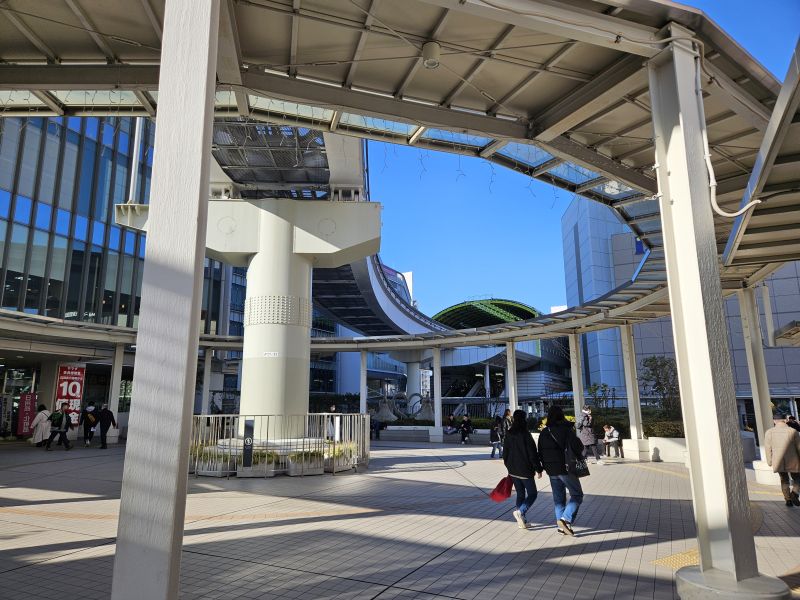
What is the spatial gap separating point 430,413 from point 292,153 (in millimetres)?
20553

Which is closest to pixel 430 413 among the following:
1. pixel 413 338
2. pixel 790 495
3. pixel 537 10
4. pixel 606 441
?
pixel 413 338

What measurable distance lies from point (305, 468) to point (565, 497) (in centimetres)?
706

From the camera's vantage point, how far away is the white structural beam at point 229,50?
566 centimetres

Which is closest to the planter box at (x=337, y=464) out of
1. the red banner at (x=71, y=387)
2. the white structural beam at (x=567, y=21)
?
the white structural beam at (x=567, y=21)

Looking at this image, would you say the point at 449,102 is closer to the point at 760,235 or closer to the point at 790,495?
the point at 760,235

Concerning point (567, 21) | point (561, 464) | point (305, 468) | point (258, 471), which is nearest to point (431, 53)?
point (567, 21)

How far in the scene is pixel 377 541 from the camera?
6391 millimetres

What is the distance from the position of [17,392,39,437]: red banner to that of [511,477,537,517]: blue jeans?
23364mm

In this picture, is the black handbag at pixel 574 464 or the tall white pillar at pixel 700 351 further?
the black handbag at pixel 574 464

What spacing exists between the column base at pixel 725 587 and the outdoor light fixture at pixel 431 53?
580 centimetres

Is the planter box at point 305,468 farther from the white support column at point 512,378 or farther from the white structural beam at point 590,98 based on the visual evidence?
the white support column at point 512,378

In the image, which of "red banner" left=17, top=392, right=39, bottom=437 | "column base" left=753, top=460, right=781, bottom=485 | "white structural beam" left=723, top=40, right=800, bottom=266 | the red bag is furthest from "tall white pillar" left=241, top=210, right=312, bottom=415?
"red banner" left=17, top=392, right=39, bottom=437

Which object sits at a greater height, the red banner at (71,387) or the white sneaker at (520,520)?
the red banner at (71,387)

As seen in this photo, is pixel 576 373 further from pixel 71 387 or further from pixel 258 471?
pixel 71 387
